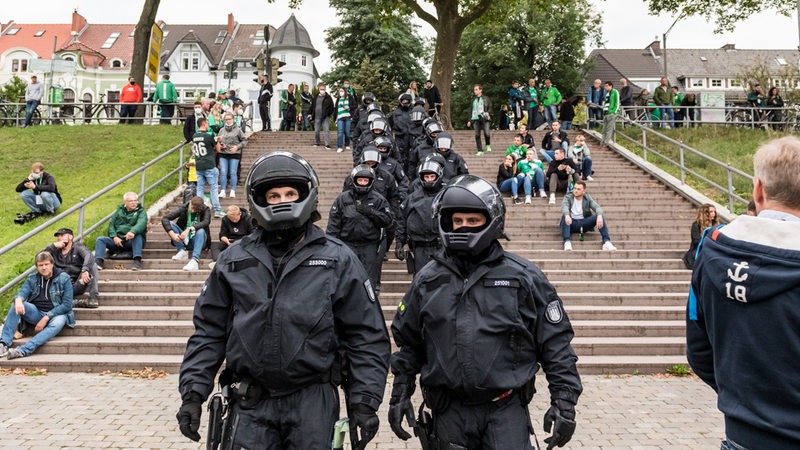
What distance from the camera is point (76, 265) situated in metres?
8.88

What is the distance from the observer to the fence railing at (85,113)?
70.6 ft

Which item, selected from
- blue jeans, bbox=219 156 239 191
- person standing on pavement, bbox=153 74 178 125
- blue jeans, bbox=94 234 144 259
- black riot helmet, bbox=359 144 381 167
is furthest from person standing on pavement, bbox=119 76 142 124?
black riot helmet, bbox=359 144 381 167

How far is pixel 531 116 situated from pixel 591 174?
22.5ft

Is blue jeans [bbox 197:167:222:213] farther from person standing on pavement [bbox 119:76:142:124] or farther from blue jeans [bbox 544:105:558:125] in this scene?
blue jeans [bbox 544:105:558:125]

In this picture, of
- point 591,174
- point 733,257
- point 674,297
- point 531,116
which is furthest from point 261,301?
point 531,116

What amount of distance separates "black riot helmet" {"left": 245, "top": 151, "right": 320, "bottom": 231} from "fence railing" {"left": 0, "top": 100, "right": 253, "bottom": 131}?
18758 millimetres

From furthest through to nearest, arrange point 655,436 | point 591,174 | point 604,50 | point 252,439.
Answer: point 604,50
point 591,174
point 655,436
point 252,439

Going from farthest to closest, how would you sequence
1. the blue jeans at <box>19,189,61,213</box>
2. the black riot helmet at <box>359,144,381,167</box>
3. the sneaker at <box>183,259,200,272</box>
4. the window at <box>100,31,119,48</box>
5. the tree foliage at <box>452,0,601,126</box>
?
1. the window at <box>100,31,119,48</box>
2. the tree foliage at <box>452,0,601,126</box>
3. the blue jeans at <box>19,189,61,213</box>
4. the sneaker at <box>183,259,200,272</box>
5. the black riot helmet at <box>359,144,381,167</box>

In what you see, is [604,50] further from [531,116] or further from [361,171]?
[361,171]

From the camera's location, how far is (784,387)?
1.97m

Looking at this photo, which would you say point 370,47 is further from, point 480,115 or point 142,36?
point 480,115

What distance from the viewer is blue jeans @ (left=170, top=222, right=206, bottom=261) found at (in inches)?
404

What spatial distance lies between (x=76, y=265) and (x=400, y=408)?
7.45 m

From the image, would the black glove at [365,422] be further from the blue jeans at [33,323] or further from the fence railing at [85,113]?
the fence railing at [85,113]
